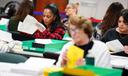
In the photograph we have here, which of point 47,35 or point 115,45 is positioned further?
point 47,35

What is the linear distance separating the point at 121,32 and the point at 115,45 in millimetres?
332

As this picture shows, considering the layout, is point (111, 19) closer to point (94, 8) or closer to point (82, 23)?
point (82, 23)

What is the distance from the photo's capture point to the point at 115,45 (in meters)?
3.42

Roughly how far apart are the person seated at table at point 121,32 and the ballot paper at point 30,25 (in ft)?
3.10

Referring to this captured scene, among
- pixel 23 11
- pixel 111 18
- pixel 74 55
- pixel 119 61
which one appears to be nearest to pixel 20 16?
pixel 23 11

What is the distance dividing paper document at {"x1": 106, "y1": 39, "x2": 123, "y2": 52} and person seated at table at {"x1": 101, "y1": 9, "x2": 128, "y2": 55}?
174mm

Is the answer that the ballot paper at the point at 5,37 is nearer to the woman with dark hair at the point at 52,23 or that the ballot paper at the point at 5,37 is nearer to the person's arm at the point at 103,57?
the woman with dark hair at the point at 52,23

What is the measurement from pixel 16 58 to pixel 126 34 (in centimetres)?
161

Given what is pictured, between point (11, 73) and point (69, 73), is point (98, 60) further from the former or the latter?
point (69, 73)

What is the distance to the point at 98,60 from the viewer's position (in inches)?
101

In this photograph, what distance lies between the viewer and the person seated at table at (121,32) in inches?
141

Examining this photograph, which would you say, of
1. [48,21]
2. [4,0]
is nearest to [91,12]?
[4,0]

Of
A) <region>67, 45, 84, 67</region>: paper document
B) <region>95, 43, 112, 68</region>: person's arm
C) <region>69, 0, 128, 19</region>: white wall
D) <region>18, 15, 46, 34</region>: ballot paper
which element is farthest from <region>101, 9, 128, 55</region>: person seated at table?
<region>69, 0, 128, 19</region>: white wall

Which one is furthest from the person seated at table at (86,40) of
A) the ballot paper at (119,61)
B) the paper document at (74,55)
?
the paper document at (74,55)
